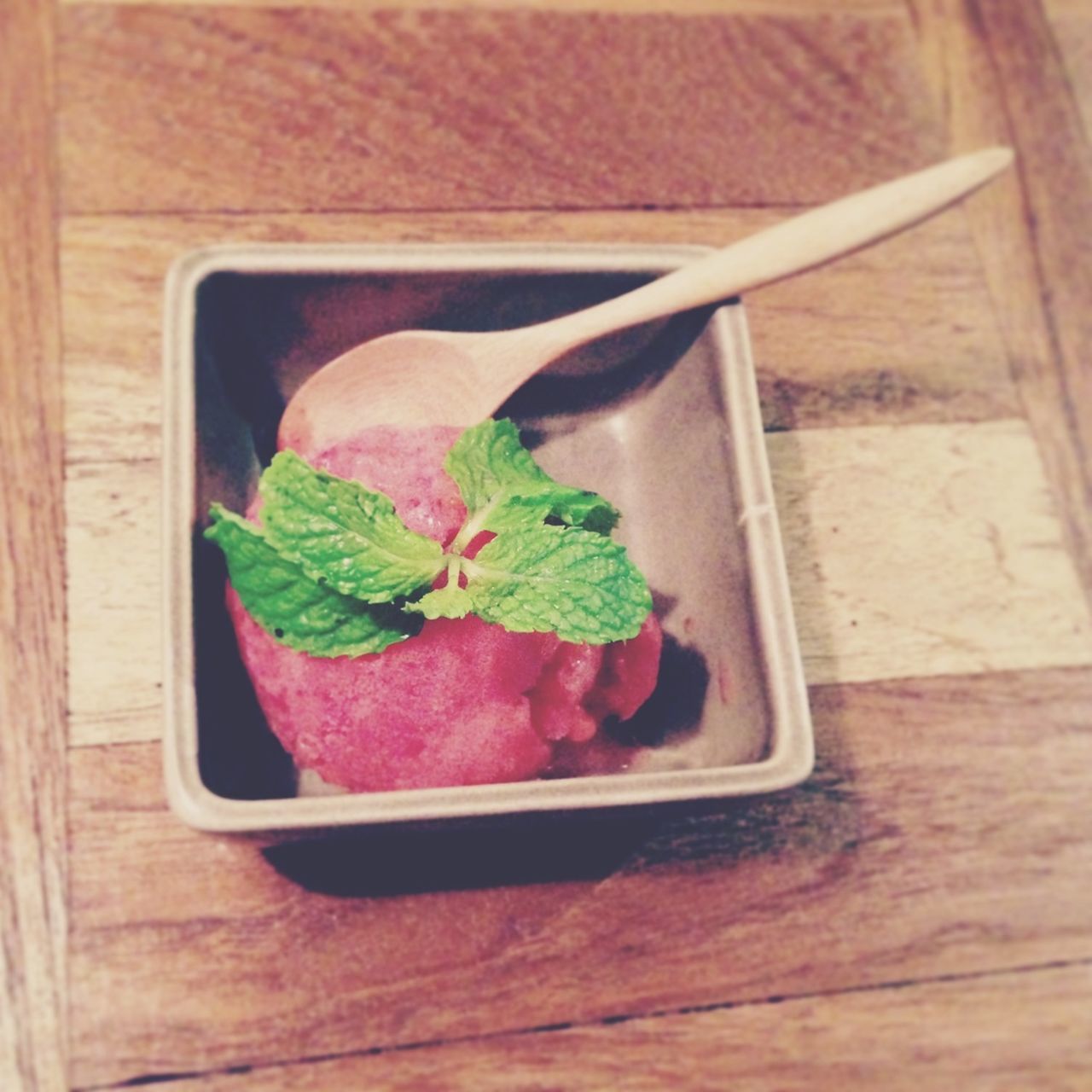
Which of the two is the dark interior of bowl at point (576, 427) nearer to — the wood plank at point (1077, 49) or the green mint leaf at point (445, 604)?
the green mint leaf at point (445, 604)

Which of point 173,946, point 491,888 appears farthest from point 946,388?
point 173,946

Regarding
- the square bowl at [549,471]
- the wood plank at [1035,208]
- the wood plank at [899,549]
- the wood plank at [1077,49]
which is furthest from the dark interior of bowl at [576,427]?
the wood plank at [1077,49]

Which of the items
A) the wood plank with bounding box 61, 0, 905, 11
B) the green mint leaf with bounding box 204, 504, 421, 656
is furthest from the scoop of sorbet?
the wood plank with bounding box 61, 0, 905, 11

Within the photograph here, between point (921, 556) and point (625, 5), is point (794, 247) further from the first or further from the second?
point (625, 5)

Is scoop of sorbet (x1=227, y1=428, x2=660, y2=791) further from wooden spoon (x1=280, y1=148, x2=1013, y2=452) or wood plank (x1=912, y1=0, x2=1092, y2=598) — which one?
wood plank (x1=912, y1=0, x2=1092, y2=598)

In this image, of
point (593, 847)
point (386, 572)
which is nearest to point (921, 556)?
point (593, 847)

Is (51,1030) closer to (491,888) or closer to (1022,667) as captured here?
(491,888)
